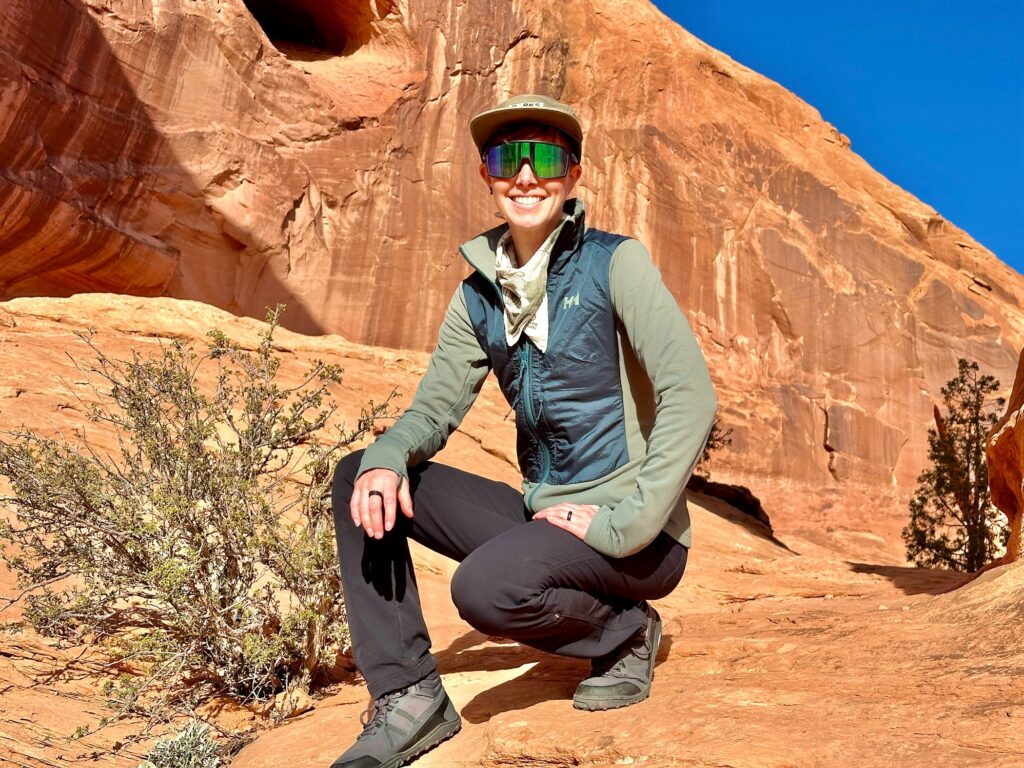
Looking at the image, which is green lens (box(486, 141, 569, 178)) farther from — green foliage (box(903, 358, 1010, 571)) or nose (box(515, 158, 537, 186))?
green foliage (box(903, 358, 1010, 571))

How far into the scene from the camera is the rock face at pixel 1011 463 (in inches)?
188

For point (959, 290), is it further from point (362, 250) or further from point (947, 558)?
point (362, 250)

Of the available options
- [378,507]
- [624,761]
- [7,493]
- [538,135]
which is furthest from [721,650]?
[7,493]

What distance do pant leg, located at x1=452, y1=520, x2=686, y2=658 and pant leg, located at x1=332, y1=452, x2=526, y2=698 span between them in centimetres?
19

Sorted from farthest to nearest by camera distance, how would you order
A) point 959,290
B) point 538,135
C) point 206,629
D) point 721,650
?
point 959,290 → point 206,629 → point 721,650 → point 538,135

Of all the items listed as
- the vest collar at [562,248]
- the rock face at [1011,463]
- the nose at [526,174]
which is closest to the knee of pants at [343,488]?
the vest collar at [562,248]

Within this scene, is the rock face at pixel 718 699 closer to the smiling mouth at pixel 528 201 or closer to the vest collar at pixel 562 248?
the vest collar at pixel 562 248

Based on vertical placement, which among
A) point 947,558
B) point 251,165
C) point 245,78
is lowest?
point 947,558

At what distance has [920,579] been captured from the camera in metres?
6.70

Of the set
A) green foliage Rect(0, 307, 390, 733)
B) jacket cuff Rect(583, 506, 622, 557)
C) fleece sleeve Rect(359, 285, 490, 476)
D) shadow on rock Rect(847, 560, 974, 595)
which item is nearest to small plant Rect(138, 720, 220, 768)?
green foliage Rect(0, 307, 390, 733)

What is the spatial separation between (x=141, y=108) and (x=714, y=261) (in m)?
11.1

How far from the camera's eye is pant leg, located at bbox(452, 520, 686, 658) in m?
2.37

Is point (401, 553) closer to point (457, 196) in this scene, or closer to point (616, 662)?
point (616, 662)

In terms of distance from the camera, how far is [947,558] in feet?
38.0
